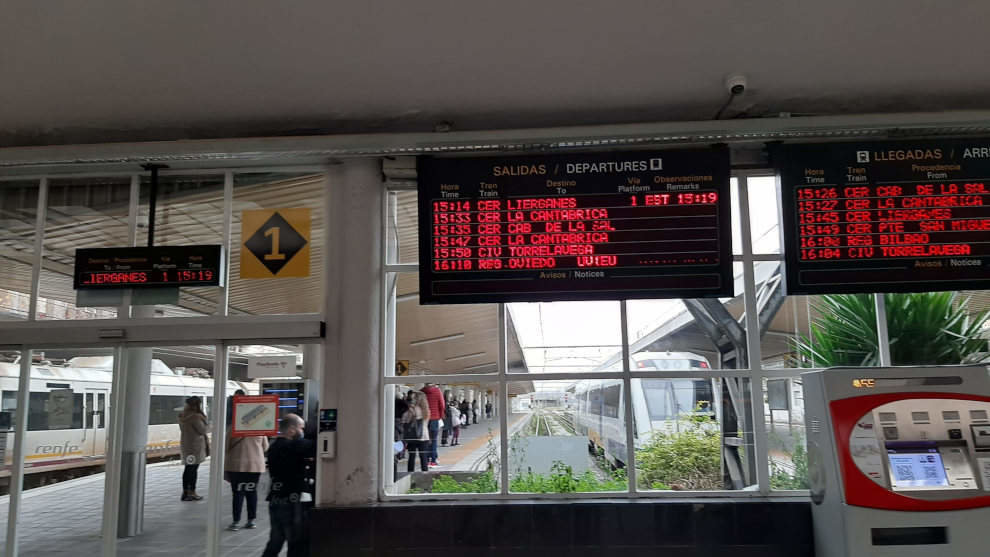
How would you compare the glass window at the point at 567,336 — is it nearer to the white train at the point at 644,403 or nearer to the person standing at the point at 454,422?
the white train at the point at 644,403

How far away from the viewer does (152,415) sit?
557 centimetres

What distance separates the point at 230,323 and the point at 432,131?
218 cm

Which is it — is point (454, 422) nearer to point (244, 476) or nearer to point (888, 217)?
point (244, 476)

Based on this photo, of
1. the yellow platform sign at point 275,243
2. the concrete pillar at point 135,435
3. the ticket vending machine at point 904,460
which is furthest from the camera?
the yellow platform sign at point 275,243

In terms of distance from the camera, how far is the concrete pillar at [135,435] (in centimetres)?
547

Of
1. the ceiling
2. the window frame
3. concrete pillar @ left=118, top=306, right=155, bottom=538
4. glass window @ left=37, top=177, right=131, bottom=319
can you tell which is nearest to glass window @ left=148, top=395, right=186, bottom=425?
concrete pillar @ left=118, top=306, right=155, bottom=538

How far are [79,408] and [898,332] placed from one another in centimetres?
643

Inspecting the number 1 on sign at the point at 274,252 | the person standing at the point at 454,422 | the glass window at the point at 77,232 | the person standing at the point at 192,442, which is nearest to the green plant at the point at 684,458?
the person standing at the point at 454,422

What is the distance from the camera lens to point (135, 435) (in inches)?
220

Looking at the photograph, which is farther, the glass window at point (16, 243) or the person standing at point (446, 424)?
the glass window at point (16, 243)

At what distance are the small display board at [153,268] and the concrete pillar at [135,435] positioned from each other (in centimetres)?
30

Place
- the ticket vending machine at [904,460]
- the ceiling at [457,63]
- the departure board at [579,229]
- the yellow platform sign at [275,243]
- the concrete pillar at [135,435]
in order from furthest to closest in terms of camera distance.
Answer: the yellow platform sign at [275,243]
the concrete pillar at [135,435]
the departure board at [579,229]
the ticket vending machine at [904,460]
the ceiling at [457,63]

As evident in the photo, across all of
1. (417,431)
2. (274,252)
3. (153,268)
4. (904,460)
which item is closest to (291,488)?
(417,431)

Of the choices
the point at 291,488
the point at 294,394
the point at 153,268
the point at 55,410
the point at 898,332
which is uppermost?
the point at 153,268
